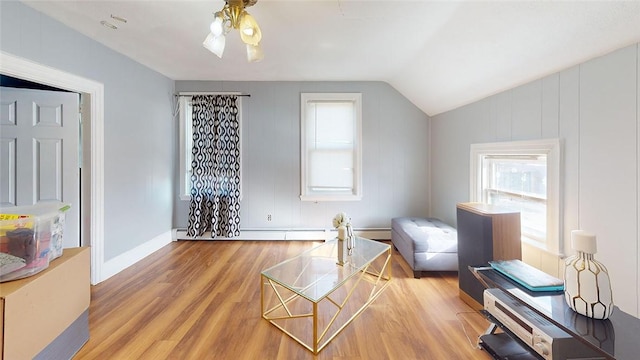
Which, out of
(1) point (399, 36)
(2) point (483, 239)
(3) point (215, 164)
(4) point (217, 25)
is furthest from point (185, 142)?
(2) point (483, 239)

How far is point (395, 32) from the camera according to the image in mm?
2285

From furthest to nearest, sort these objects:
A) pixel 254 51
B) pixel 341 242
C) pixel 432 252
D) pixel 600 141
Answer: pixel 432 252 < pixel 341 242 < pixel 254 51 < pixel 600 141

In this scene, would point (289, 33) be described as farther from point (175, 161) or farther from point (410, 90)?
point (175, 161)

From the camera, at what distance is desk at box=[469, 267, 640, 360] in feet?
3.13

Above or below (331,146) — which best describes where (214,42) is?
above

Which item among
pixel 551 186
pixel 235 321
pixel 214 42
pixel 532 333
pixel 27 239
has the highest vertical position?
pixel 214 42

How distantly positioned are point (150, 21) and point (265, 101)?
1.73 m

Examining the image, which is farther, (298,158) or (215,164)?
(298,158)

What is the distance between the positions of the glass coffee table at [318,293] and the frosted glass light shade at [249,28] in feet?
5.25

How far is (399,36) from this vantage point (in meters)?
2.36

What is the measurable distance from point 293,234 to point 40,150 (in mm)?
2809

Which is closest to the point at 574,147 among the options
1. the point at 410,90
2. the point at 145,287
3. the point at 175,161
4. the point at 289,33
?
the point at 410,90

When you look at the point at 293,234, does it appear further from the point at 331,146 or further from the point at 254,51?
the point at 254,51

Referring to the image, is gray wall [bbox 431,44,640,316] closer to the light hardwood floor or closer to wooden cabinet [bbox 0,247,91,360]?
the light hardwood floor
